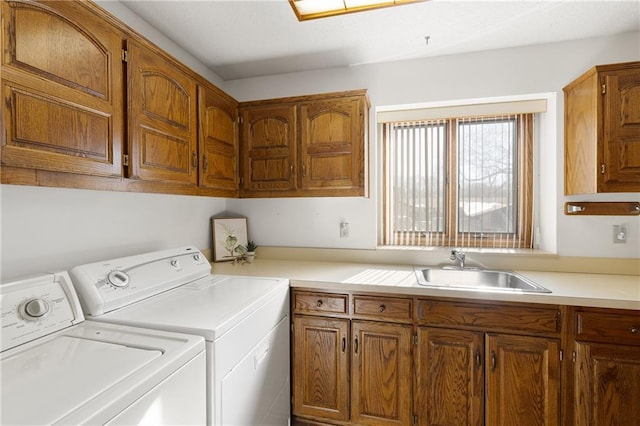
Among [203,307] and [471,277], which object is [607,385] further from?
[203,307]

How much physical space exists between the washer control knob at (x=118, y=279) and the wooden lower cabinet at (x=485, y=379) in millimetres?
1487

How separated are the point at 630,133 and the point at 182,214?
269cm

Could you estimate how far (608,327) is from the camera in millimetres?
1380

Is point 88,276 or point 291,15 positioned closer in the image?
point 88,276

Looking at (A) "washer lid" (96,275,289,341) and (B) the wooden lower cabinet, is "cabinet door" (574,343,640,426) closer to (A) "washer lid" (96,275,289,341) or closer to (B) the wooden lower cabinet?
(B) the wooden lower cabinet

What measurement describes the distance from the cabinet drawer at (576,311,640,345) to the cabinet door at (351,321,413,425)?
2.61 feet

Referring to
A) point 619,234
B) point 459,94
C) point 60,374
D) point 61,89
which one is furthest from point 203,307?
point 619,234

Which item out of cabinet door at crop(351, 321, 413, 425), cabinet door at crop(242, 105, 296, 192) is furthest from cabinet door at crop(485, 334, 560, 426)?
cabinet door at crop(242, 105, 296, 192)

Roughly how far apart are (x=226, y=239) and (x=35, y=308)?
135 centimetres

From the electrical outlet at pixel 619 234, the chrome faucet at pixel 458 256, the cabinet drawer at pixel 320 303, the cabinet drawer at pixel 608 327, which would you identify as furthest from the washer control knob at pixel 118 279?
the electrical outlet at pixel 619 234

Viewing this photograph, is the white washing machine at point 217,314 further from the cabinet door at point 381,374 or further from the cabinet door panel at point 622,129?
the cabinet door panel at point 622,129

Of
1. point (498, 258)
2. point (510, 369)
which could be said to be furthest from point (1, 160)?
point (498, 258)

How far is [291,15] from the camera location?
169 cm

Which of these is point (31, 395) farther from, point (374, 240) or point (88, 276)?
point (374, 240)
